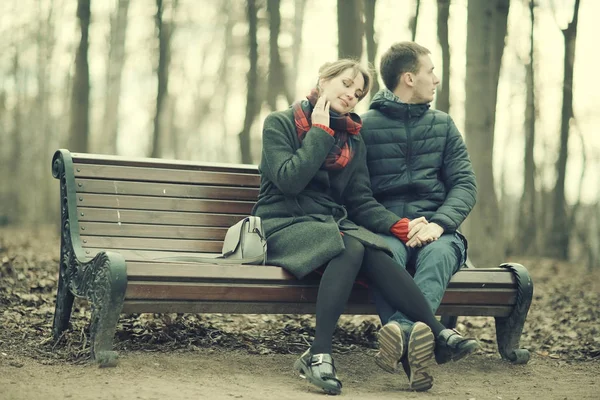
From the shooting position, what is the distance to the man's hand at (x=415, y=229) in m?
4.80

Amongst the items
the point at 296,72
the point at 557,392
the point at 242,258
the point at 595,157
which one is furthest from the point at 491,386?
the point at 595,157

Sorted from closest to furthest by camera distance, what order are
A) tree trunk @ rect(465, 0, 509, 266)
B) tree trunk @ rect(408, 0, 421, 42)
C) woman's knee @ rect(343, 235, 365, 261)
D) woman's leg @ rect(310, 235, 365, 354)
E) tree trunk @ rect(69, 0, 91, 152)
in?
woman's leg @ rect(310, 235, 365, 354) → woman's knee @ rect(343, 235, 365, 261) → tree trunk @ rect(465, 0, 509, 266) → tree trunk @ rect(69, 0, 91, 152) → tree trunk @ rect(408, 0, 421, 42)

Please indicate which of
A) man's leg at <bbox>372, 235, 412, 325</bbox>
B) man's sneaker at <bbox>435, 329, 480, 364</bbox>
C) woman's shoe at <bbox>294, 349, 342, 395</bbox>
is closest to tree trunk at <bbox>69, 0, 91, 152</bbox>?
man's leg at <bbox>372, 235, 412, 325</bbox>

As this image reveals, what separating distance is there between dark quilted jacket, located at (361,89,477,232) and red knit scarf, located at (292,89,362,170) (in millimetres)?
304

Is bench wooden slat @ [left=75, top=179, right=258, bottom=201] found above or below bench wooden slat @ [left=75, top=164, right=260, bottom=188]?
below

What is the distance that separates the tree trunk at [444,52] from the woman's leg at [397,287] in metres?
8.63

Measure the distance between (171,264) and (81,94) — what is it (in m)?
10.3

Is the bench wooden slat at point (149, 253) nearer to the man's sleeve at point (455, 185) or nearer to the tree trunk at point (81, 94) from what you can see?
the man's sleeve at point (455, 185)

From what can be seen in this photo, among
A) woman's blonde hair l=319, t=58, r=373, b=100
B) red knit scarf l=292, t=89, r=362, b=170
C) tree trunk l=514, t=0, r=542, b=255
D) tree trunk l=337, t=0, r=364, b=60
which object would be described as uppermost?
tree trunk l=337, t=0, r=364, b=60

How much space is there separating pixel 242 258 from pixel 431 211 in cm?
125

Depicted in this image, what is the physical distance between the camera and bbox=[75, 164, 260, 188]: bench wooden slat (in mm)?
5164

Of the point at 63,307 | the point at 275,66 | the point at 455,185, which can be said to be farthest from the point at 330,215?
the point at 275,66

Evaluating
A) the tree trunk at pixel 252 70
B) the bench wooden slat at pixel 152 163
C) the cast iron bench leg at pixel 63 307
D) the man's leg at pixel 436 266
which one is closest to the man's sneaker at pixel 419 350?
the man's leg at pixel 436 266

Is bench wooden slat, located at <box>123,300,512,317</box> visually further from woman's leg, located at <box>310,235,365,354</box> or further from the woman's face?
the woman's face
